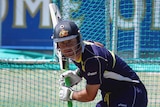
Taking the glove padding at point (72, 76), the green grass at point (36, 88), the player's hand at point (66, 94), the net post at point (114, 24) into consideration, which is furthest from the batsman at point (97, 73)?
the net post at point (114, 24)

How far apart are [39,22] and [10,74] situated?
6.03 meters

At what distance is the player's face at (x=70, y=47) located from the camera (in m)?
4.18

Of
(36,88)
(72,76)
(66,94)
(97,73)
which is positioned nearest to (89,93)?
(97,73)

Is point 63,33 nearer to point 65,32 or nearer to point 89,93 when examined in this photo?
point 65,32

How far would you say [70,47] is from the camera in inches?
164

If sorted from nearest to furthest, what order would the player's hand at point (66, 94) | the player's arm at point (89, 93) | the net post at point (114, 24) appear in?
the player's arm at point (89, 93) < the player's hand at point (66, 94) < the net post at point (114, 24)

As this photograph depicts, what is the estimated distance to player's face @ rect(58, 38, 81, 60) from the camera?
165 inches

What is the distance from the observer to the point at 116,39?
8.15m

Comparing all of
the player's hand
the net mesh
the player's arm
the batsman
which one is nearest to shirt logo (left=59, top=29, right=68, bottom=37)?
the batsman

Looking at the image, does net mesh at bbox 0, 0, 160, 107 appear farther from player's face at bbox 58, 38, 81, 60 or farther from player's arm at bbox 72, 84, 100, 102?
player's face at bbox 58, 38, 81, 60

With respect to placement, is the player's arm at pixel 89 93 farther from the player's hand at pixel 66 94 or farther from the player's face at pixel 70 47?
the player's face at pixel 70 47

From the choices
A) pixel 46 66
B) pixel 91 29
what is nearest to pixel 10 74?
pixel 46 66

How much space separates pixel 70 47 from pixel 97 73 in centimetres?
31

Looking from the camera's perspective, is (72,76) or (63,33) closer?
(63,33)
